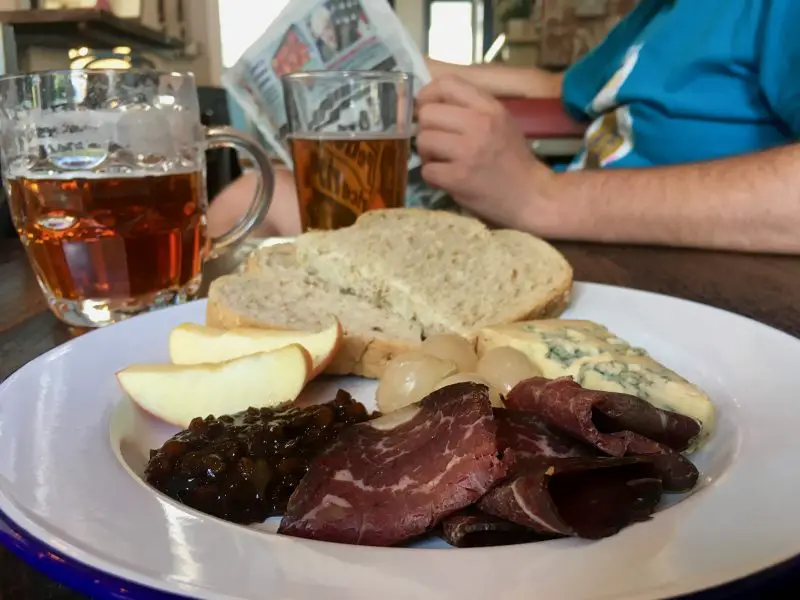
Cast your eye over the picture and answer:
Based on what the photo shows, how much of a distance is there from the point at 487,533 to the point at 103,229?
80 centimetres

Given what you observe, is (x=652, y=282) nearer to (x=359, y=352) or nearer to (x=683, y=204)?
(x=683, y=204)

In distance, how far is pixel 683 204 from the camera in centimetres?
162

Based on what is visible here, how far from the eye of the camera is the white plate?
430mm

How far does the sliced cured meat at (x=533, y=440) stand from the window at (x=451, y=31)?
8.24 meters

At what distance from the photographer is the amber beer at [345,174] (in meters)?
1.55

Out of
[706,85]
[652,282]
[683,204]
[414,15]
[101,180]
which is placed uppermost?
Result: [414,15]

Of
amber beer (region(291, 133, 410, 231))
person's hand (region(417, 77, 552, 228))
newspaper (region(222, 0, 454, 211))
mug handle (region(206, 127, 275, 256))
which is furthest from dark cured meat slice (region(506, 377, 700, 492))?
newspaper (region(222, 0, 454, 211))

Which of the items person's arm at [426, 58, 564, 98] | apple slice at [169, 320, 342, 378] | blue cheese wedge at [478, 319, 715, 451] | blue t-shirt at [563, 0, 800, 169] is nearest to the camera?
blue cheese wedge at [478, 319, 715, 451]

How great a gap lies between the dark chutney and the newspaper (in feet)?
3.81

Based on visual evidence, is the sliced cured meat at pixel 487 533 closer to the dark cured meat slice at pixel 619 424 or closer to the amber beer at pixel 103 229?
the dark cured meat slice at pixel 619 424

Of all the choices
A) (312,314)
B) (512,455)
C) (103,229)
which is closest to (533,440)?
(512,455)

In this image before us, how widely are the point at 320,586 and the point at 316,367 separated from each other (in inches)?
19.1

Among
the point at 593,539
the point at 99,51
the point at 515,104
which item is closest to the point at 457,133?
the point at 515,104

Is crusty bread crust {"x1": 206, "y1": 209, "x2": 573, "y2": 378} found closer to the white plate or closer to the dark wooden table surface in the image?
the dark wooden table surface
